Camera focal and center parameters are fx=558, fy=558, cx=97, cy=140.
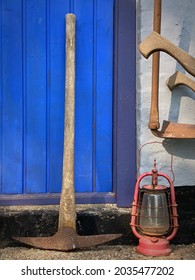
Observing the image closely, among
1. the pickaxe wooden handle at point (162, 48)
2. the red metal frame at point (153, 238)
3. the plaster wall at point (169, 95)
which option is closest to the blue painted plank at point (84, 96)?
the plaster wall at point (169, 95)

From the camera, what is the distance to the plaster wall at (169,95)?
3.06 meters

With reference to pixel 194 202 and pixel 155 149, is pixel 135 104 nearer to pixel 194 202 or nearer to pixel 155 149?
pixel 155 149

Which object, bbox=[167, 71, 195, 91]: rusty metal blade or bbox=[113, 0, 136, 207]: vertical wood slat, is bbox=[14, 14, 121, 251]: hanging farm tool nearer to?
bbox=[113, 0, 136, 207]: vertical wood slat

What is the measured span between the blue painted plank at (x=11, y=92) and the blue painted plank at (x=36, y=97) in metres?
0.05

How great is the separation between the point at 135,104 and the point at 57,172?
589 millimetres

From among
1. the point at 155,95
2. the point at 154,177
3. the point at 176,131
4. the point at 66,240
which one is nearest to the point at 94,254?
the point at 66,240

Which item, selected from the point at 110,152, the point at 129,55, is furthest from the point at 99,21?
the point at 110,152

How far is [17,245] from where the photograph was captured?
10.1 feet

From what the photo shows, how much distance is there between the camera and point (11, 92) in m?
3.15

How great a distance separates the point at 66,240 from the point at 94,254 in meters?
0.18

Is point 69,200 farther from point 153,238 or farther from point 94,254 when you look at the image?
point 153,238

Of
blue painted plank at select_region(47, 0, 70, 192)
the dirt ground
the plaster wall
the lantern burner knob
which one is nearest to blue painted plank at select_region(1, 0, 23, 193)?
blue painted plank at select_region(47, 0, 70, 192)

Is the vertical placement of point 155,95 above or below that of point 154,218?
above

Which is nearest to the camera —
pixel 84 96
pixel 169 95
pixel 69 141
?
pixel 69 141
